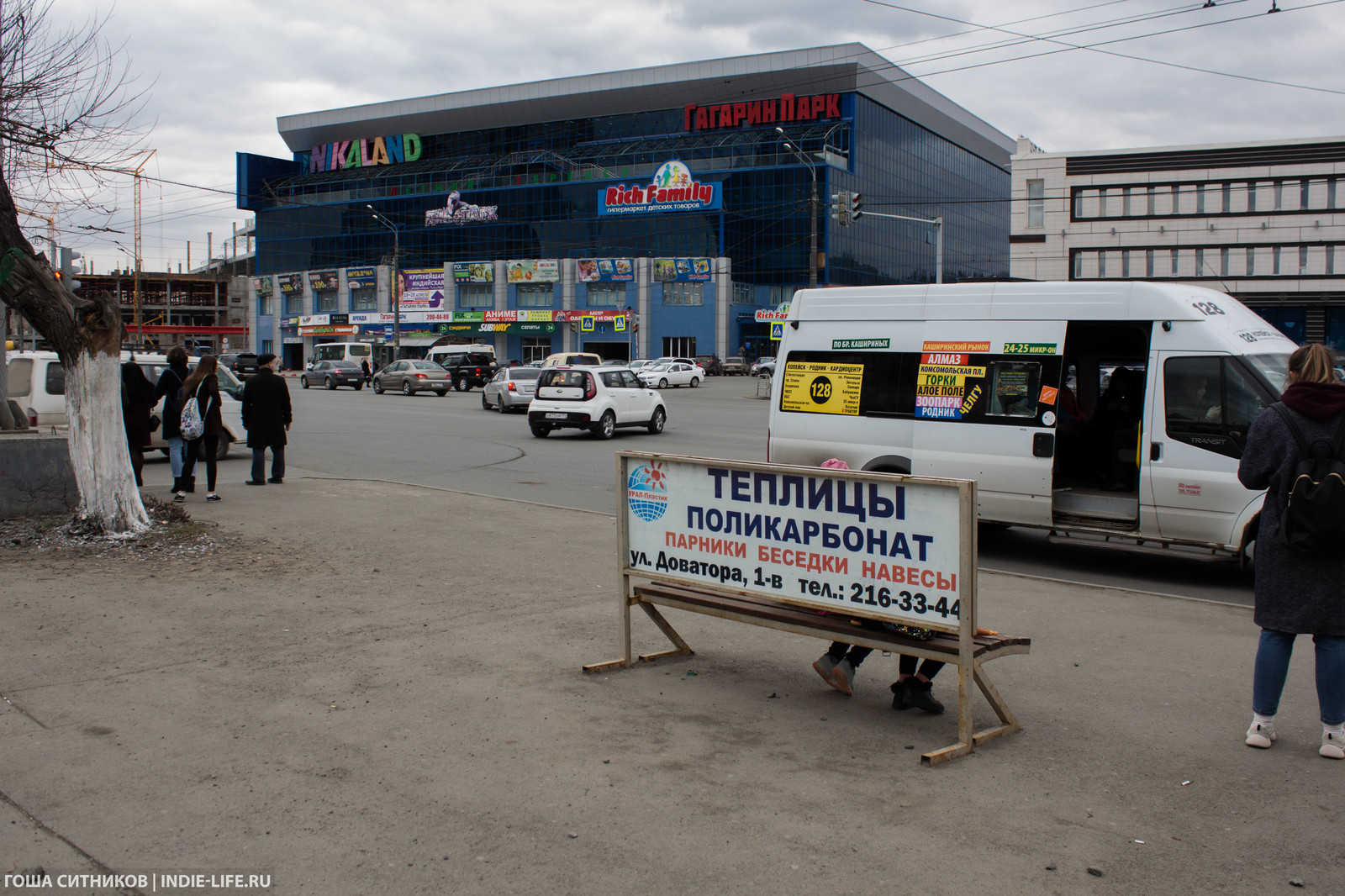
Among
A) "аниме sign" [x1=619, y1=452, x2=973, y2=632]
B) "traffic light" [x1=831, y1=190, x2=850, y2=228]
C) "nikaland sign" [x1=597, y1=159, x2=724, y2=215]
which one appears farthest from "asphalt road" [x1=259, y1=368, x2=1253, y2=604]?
"nikaland sign" [x1=597, y1=159, x2=724, y2=215]

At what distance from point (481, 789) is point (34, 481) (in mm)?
8164

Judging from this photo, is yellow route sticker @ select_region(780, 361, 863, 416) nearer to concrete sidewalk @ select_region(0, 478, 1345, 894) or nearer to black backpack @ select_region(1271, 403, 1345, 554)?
concrete sidewalk @ select_region(0, 478, 1345, 894)

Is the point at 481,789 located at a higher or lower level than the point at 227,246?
lower

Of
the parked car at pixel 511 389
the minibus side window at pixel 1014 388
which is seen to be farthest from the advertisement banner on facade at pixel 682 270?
the minibus side window at pixel 1014 388

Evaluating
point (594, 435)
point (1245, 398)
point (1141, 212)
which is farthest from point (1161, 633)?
point (1141, 212)

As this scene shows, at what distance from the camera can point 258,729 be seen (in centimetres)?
484

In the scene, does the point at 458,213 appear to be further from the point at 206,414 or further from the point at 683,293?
the point at 206,414

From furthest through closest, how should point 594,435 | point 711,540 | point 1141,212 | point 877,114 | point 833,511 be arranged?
point 877,114 → point 1141,212 → point 594,435 → point 711,540 → point 833,511

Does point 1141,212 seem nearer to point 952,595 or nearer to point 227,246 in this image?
point 952,595

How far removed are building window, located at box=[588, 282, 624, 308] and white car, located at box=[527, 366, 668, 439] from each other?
5589cm

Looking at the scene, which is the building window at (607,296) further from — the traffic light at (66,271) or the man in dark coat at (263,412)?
the traffic light at (66,271)

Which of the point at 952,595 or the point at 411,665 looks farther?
the point at 411,665

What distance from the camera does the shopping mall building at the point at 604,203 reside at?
76.6m

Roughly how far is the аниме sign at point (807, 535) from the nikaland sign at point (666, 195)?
7120cm
